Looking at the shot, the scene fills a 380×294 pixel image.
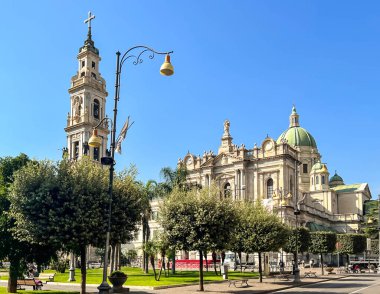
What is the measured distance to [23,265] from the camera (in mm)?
26359

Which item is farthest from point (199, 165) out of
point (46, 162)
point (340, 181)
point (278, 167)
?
point (46, 162)

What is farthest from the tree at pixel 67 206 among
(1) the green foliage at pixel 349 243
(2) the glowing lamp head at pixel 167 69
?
(1) the green foliage at pixel 349 243

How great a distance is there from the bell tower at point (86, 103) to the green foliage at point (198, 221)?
48.9 metres

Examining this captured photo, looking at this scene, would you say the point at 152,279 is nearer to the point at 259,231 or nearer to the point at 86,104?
the point at 259,231

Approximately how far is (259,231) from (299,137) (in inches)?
3104

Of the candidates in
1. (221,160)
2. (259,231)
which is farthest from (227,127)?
(259,231)

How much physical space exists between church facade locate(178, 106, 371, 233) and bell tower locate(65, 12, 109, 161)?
1838cm

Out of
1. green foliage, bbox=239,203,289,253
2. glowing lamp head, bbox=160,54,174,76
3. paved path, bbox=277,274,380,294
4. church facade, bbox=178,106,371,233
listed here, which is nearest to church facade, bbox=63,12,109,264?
church facade, bbox=178,106,371,233

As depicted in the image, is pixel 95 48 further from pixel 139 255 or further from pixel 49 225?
pixel 49 225

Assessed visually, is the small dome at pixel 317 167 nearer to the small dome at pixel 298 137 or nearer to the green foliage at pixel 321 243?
the small dome at pixel 298 137

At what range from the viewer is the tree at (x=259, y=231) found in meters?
37.6

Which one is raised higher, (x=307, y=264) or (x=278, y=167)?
(x=278, y=167)

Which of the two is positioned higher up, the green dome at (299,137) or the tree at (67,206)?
the green dome at (299,137)

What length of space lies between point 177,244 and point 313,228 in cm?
5897
